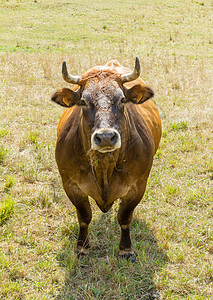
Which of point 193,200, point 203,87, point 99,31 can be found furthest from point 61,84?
point 99,31

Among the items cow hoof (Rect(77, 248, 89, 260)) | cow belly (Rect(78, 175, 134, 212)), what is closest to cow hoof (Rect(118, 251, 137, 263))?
cow hoof (Rect(77, 248, 89, 260))

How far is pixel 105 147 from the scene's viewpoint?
9.92 ft

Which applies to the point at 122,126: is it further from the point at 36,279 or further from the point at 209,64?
the point at 209,64

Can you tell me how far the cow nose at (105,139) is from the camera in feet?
9.73

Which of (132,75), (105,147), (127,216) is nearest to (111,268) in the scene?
(127,216)

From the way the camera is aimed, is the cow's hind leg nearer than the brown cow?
No

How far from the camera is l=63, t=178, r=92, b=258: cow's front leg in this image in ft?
13.3

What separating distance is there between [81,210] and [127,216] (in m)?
0.55

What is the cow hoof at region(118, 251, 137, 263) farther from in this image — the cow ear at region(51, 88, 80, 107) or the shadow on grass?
the cow ear at region(51, 88, 80, 107)

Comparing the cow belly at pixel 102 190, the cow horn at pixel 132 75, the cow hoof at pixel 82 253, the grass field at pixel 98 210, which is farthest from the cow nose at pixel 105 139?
the cow hoof at pixel 82 253

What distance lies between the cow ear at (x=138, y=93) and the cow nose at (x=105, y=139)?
835 mm

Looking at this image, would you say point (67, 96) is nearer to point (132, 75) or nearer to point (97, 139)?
point (132, 75)

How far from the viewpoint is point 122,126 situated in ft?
11.5

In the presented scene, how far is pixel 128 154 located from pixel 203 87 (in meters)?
7.16
